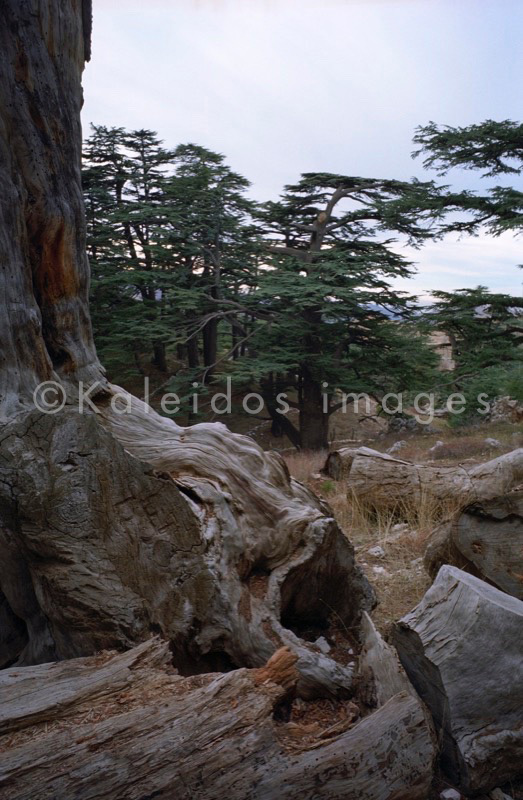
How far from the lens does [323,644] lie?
3326mm

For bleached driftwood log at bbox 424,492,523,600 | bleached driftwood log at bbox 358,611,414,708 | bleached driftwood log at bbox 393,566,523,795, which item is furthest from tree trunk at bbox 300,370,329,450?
bleached driftwood log at bbox 393,566,523,795

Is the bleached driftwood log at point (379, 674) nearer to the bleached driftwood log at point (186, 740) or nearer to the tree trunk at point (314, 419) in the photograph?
the bleached driftwood log at point (186, 740)

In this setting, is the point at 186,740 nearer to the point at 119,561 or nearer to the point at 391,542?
the point at 119,561

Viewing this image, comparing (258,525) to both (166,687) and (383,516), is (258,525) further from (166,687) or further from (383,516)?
(383,516)

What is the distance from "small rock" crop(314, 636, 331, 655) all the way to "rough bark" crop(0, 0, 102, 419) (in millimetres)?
1989

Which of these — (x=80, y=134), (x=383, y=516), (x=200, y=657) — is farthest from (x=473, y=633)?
(x=383, y=516)

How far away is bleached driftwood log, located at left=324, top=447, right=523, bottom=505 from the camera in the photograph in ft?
20.7

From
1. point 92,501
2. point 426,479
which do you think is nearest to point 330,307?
point 426,479

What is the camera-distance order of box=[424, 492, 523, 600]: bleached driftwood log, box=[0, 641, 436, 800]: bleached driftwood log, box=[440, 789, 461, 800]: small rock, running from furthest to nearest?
1. box=[424, 492, 523, 600]: bleached driftwood log
2. box=[440, 789, 461, 800]: small rock
3. box=[0, 641, 436, 800]: bleached driftwood log

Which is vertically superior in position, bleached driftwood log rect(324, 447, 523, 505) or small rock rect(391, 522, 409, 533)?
bleached driftwood log rect(324, 447, 523, 505)

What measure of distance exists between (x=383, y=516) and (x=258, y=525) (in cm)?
334

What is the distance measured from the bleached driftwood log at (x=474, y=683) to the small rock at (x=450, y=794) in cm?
4

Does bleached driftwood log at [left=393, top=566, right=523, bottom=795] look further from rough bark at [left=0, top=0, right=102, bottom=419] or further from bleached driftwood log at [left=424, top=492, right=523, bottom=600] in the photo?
rough bark at [left=0, top=0, right=102, bottom=419]

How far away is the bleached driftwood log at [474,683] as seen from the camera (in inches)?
103
